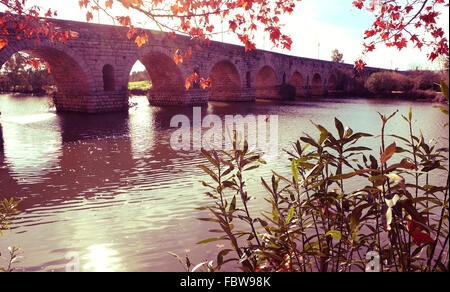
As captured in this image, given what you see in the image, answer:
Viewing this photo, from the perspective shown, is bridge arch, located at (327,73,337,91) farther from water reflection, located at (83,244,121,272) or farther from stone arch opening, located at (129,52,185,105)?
water reflection, located at (83,244,121,272)

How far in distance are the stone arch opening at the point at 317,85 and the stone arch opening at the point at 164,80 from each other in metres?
26.9

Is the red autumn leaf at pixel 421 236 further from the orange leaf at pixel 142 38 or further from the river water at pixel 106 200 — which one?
the orange leaf at pixel 142 38

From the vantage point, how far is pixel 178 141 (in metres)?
10.3

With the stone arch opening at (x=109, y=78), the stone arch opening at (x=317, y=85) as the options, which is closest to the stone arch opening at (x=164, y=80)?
the stone arch opening at (x=109, y=78)

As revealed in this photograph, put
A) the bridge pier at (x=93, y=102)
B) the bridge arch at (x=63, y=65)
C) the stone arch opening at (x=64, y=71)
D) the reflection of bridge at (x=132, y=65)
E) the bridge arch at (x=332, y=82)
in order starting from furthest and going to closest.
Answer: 1. the bridge arch at (x=332, y=82)
2. the bridge pier at (x=93, y=102)
3. the reflection of bridge at (x=132, y=65)
4. the stone arch opening at (x=64, y=71)
5. the bridge arch at (x=63, y=65)

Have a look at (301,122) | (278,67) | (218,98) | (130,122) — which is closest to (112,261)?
(130,122)

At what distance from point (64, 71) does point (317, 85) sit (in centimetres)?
3668

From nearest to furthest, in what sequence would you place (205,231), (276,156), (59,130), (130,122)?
1. (205,231)
2. (276,156)
3. (59,130)
4. (130,122)

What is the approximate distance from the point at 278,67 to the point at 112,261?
109 ft

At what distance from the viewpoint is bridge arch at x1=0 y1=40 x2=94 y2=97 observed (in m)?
14.3

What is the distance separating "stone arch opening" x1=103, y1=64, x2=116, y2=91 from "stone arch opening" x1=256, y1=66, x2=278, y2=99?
19.0m

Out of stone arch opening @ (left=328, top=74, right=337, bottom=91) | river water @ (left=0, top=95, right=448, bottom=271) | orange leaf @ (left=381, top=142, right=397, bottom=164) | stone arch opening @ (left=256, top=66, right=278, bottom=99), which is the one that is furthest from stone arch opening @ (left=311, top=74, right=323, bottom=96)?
orange leaf @ (left=381, top=142, right=397, bottom=164)

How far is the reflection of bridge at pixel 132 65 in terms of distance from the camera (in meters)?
16.2
